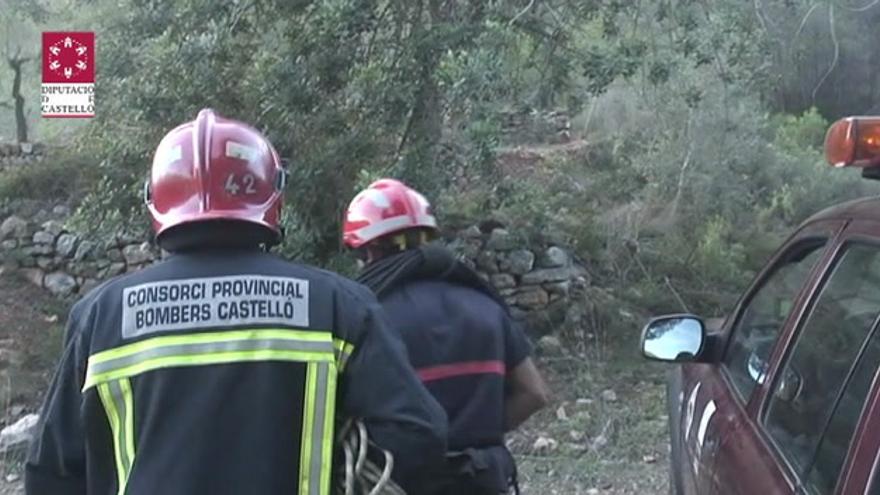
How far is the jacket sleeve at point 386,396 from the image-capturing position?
242cm

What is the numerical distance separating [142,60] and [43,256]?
5629 millimetres

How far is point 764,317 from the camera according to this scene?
392cm

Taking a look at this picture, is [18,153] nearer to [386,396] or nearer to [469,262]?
[469,262]

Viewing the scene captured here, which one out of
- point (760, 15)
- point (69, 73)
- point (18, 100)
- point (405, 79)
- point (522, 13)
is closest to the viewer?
point (522, 13)

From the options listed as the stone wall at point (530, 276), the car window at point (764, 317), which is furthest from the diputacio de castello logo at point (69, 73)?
the car window at point (764, 317)

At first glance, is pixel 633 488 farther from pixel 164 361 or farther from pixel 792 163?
pixel 792 163

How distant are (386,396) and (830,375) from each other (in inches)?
45.0

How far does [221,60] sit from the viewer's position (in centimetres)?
959

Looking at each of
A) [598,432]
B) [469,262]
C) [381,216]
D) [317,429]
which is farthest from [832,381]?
[469,262]

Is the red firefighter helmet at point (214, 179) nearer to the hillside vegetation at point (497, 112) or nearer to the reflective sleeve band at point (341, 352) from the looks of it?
the reflective sleeve band at point (341, 352)

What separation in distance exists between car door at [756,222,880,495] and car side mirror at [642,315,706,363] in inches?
19.2

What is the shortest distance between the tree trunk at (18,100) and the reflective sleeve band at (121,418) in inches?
605

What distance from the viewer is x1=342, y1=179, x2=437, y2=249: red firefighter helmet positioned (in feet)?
12.5

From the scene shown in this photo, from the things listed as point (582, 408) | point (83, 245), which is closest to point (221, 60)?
point (582, 408)
